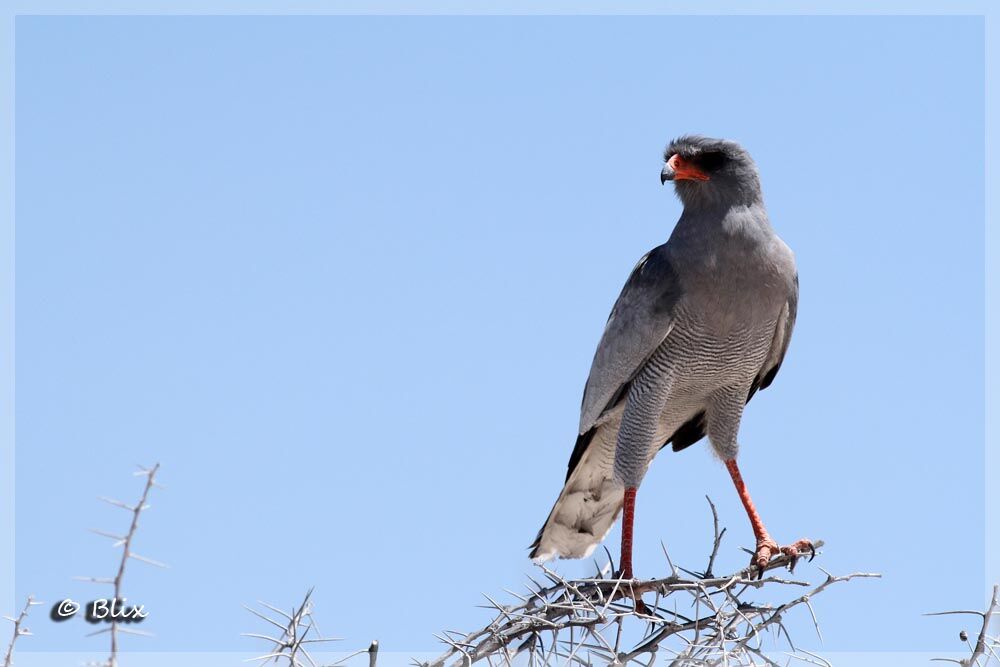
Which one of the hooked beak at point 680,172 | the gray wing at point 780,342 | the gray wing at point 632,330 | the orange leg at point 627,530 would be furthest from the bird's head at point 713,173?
the orange leg at point 627,530

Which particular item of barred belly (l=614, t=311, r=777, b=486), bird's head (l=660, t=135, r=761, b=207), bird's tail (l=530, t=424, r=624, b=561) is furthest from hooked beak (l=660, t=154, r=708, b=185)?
bird's tail (l=530, t=424, r=624, b=561)

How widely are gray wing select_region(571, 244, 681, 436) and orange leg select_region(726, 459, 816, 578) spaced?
80cm

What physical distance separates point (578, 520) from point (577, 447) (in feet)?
1.29

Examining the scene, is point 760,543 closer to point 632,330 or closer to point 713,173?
point 632,330

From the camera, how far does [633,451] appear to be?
615 centimetres

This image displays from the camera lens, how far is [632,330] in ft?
20.0

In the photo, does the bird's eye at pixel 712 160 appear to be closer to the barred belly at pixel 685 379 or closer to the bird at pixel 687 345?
the bird at pixel 687 345

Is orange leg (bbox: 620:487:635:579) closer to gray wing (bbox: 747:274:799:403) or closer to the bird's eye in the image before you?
gray wing (bbox: 747:274:799:403)

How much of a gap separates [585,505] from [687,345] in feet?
3.57

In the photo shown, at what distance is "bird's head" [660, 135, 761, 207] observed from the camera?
5.98 metres

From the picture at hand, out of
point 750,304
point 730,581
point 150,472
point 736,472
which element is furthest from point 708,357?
point 150,472

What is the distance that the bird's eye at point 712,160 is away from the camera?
19.9 ft

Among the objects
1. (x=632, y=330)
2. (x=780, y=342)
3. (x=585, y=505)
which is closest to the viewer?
(x=632, y=330)

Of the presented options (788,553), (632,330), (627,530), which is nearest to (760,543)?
(788,553)
